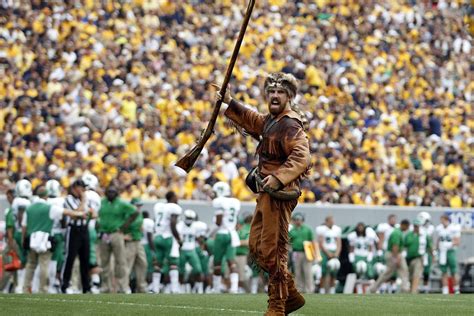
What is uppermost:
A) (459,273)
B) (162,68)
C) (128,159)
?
(162,68)

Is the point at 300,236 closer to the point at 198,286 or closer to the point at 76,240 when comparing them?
the point at 198,286

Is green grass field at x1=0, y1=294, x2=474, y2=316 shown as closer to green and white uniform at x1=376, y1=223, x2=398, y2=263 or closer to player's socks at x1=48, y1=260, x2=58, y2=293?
player's socks at x1=48, y1=260, x2=58, y2=293

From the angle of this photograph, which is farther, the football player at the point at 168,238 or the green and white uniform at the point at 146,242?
the green and white uniform at the point at 146,242

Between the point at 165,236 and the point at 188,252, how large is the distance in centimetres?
56

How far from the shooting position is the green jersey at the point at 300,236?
2412 centimetres

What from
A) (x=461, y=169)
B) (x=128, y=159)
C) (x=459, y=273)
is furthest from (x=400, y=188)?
(x=128, y=159)

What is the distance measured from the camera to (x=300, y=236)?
79.4 feet

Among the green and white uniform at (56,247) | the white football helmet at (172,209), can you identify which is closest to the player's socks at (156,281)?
the white football helmet at (172,209)

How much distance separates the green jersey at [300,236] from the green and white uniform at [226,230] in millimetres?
1681

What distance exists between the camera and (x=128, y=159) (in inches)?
1112

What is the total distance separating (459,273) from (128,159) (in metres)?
6.76

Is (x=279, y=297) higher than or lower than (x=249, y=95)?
lower

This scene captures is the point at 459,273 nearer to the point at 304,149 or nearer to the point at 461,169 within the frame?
the point at 461,169

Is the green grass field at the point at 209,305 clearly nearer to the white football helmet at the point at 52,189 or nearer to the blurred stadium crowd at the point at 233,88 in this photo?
the white football helmet at the point at 52,189
